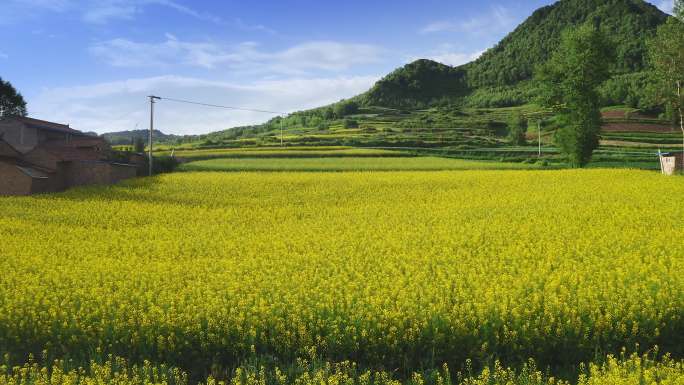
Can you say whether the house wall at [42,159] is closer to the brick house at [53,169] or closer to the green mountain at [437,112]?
the brick house at [53,169]

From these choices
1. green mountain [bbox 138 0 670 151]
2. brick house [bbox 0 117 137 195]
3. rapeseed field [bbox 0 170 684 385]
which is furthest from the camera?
green mountain [bbox 138 0 670 151]

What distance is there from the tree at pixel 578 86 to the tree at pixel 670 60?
220 inches

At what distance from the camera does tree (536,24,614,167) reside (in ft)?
194

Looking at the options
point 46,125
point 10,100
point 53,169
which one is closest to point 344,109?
point 10,100

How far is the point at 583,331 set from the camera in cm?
1050

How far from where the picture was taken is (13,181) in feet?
135

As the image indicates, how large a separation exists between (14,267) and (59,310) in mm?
5051

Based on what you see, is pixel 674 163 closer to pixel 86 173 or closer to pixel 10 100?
pixel 86 173

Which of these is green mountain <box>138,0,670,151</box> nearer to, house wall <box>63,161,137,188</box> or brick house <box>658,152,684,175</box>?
brick house <box>658,152,684,175</box>

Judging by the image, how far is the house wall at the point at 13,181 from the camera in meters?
41.0

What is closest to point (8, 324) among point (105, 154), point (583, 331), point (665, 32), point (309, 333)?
point (309, 333)

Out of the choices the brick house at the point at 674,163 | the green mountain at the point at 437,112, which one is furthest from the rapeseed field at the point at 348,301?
the green mountain at the point at 437,112

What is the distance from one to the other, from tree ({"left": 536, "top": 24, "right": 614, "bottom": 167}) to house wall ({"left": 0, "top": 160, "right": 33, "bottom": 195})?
2045 inches

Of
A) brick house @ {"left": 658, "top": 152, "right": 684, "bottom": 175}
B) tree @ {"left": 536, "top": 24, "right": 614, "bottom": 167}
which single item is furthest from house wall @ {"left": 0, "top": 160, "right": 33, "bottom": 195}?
tree @ {"left": 536, "top": 24, "right": 614, "bottom": 167}
